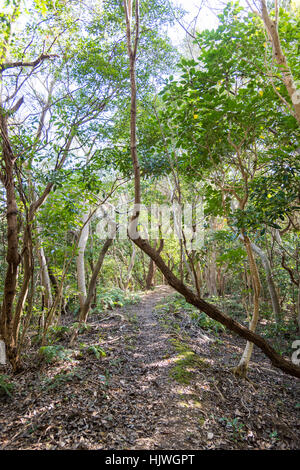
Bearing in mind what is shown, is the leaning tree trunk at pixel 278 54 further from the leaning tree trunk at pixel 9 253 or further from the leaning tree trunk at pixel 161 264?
the leaning tree trunk at pixel 9 253

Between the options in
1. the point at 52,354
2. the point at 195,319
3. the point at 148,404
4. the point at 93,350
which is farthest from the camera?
the point at 195,319

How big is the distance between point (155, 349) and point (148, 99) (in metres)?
6.45

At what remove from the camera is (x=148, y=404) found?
13.5ft

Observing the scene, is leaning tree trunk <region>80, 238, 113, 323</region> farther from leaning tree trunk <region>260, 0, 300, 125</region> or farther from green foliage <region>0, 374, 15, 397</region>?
leaning tree trunk <region>260, 0, 300, 125</region>

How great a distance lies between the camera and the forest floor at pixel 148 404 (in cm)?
324

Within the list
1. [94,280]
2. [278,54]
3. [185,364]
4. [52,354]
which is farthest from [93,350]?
[278,54]

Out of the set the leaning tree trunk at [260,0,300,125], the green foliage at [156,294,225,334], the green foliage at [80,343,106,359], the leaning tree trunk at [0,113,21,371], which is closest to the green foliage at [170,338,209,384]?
the green foliage at [80,343,106,359]

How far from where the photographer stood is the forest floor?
10.6 ft

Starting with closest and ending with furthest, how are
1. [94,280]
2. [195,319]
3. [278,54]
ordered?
[278,54], [94,280], [195,319]

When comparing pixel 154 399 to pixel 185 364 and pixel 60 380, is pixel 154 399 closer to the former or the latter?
pixel 185 364

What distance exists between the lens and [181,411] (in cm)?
384

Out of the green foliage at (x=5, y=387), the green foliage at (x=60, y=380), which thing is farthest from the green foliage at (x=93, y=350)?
the green foliage at (x=5, y=387)
